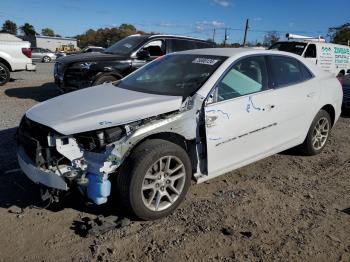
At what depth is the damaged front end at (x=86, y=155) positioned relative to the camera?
3.38 meters

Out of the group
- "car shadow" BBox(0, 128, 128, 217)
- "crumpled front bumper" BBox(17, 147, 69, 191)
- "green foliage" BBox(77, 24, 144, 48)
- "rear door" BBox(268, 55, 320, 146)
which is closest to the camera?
"crumpled front bumper" BBox(17, 147, 69, 191)

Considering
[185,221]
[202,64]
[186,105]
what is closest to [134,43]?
[202,64]

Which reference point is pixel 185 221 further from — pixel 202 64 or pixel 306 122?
pixel 306 122

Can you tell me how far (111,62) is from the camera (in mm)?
8969

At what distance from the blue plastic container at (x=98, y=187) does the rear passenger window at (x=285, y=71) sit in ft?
8.35

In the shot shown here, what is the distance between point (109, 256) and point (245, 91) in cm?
239

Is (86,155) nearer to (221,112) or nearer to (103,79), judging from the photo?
(221,112)

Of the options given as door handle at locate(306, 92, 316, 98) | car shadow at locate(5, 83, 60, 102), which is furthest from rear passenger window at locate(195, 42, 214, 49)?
door handle at locate(306, 92, 316, 98)

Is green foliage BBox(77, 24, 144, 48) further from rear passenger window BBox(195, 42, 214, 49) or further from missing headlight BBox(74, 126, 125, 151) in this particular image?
missing headlight BBox(74, 126, 125, 151)

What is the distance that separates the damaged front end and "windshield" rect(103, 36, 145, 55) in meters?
6.12

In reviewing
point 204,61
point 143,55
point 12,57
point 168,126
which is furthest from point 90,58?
point 168,126

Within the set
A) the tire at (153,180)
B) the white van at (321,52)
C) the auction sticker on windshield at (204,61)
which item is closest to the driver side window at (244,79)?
the auction sticker on windshield at (204,61)

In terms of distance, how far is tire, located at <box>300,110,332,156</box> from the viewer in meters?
5.48

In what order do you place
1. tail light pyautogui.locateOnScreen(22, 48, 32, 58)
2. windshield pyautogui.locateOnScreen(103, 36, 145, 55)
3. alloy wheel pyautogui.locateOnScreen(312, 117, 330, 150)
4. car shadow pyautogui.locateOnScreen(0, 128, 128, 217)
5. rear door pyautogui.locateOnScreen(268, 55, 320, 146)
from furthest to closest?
tail light pyautogui.locateOnScreen(22, 48, 32, 58) → windshield pyautogui.locateOnScreen(103, 36, 145, 55) → alloy wheel pyautogui.locateOnScreen(312, 117, 330, 150) → rear door pyautogui.locateOnScreen(268, 55, 320, 146) → car shadow pyautogui.locateOnScreen(0, 128, 128, 217)
